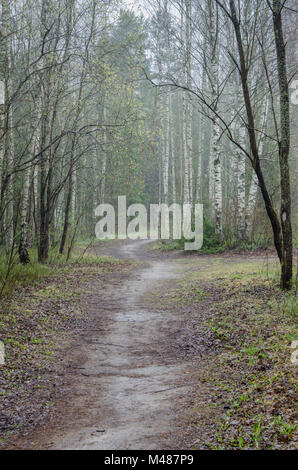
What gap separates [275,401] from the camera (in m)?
4.33

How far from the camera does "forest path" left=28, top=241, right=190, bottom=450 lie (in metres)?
4.05

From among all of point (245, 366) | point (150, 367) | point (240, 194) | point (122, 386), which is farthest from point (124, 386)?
point (240, 194)

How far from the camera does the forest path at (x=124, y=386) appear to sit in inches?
160

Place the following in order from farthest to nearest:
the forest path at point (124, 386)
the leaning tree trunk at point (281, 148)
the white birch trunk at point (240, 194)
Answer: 1. the white birch trunk at point (240, 194)
2. the leaning tree trunk at point (281, 148)
3. the forest path at point (124, 386)

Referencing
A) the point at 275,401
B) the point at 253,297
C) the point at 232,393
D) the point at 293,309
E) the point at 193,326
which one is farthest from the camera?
the point at 253,297

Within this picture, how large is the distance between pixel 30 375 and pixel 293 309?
431cm

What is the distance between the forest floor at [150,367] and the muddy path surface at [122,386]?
17 mm

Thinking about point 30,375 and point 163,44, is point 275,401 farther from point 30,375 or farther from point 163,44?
point 163,44

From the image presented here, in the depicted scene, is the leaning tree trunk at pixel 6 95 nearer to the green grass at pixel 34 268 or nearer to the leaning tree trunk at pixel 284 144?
the green grass at pixel 34 268

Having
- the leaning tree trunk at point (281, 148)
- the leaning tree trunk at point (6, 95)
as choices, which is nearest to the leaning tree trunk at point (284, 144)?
the leaning tree trunk at point (281, 148)

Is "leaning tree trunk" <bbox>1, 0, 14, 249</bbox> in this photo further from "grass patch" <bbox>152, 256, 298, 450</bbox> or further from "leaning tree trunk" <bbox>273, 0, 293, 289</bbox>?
"leaning tree trunk" <bbox>273, 0, 293, 289</bbox>

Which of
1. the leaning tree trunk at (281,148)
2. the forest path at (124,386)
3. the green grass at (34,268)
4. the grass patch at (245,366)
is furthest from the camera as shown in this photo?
the green grass at (34,268)

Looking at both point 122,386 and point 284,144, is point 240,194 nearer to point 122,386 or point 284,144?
point 284,144

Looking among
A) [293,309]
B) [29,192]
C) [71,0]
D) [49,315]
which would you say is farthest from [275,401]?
[71,0]
